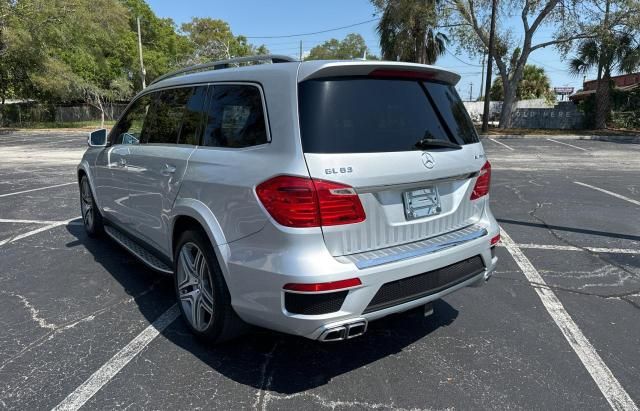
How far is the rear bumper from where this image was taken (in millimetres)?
2477

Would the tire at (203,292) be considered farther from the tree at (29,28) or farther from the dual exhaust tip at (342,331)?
the tree at (29,28)

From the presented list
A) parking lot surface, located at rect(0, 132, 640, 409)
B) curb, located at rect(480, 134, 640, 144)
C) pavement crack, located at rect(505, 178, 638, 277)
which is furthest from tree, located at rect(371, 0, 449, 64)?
parking lot surface, located at rect(0, 132, 640, 409)

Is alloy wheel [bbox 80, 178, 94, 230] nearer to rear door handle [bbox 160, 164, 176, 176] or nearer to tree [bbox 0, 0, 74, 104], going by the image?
rear door handle [bbox 160, 164, 176, 176]

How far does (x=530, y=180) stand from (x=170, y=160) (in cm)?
902

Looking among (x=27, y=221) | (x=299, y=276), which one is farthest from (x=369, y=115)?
(x=27, y=221)

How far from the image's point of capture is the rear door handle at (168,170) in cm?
344

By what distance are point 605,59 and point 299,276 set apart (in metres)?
30.4

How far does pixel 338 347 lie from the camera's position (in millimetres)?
3299

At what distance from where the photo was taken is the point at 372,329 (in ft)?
11.6

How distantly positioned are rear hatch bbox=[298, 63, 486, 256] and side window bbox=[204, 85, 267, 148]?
0.34 m

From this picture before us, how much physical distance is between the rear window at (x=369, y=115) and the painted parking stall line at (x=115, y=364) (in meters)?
1.83

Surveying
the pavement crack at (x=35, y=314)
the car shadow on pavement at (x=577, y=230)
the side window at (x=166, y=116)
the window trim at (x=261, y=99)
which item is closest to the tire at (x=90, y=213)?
the pavement crack at (x=35, y=314)

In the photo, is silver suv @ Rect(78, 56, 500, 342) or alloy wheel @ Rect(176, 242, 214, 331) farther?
alloy wheel @ Rect(176, 242, 214, 331)

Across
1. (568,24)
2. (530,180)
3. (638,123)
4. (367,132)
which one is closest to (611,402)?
(367,132)
